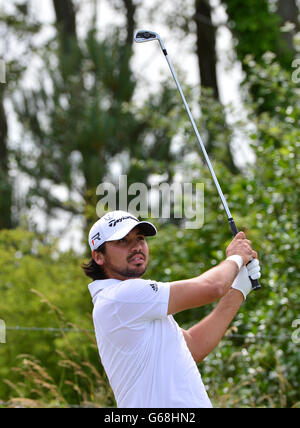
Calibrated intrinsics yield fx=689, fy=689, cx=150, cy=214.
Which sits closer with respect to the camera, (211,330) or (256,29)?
(211,330)

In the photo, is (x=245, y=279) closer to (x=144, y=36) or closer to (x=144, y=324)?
(x=144, y=324)

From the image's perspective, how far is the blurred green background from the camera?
5098 millimetres

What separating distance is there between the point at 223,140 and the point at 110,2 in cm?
807

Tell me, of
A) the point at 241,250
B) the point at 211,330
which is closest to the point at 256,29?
the point at 241,250

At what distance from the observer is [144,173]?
1191 cm

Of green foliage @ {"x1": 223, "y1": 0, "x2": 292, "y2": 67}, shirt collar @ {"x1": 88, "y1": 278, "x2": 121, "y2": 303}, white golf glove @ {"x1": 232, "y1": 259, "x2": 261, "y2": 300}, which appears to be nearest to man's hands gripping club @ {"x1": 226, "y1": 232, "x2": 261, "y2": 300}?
white golf glove @ {"x1": 232, "y1": 259, "x2": 261, "y2": 300}

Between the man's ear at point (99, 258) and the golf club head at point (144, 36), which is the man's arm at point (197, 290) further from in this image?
the golf club head at point (144, 36)

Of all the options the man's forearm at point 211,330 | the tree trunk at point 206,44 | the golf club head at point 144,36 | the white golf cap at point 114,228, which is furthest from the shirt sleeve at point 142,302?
the tree trunk at point 206,44

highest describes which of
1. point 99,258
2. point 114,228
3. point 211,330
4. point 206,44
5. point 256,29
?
point 206,44

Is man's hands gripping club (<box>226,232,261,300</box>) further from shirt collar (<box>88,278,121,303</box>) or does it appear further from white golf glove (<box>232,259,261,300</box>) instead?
shirt collar (<box>88,278,121,303</box>)

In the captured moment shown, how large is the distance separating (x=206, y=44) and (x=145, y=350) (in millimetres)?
11820

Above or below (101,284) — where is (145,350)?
below

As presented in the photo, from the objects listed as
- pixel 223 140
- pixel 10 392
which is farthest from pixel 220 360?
pixel 223 140

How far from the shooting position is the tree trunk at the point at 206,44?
13.2m
